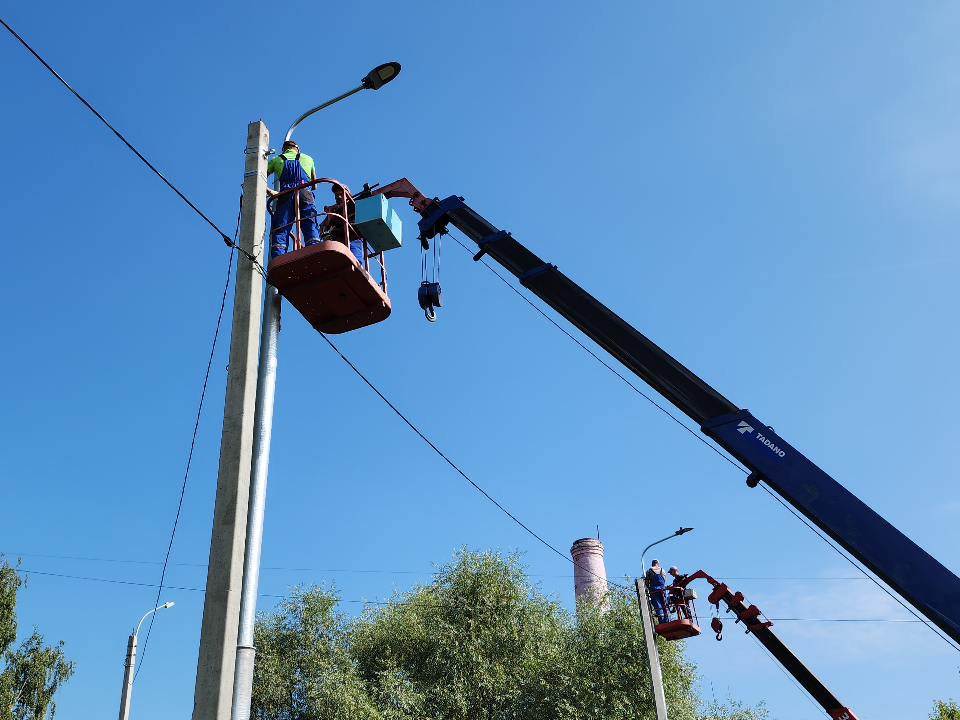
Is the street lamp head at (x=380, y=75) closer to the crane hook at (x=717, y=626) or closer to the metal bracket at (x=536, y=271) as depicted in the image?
the metal bracket at (x=536, y=271)

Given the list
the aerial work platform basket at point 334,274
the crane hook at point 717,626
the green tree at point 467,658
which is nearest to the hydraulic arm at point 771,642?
the crane hook at point 717,626

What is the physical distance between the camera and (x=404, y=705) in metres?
26.0

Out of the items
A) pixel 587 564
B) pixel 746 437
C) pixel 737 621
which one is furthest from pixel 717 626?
pixel 587 564

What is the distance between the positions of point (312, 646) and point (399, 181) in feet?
74.2

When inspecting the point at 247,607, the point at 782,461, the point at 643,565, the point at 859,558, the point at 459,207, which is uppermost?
the point at 459,207

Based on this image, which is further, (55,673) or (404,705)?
(55,673)

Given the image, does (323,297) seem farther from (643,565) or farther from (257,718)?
(257,718)

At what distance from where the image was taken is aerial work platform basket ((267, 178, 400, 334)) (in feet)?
27.0

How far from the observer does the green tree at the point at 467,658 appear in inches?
1048

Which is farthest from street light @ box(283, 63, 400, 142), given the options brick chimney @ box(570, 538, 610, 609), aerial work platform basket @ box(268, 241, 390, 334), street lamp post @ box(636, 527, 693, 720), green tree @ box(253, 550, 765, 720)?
brick chimney @ box(570, 538, 610, 609)

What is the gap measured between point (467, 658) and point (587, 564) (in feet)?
68.0

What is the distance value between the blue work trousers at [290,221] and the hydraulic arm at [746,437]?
3597 mm

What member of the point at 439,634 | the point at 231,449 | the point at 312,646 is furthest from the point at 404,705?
the point at 231,449

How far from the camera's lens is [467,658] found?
27.3 metres
